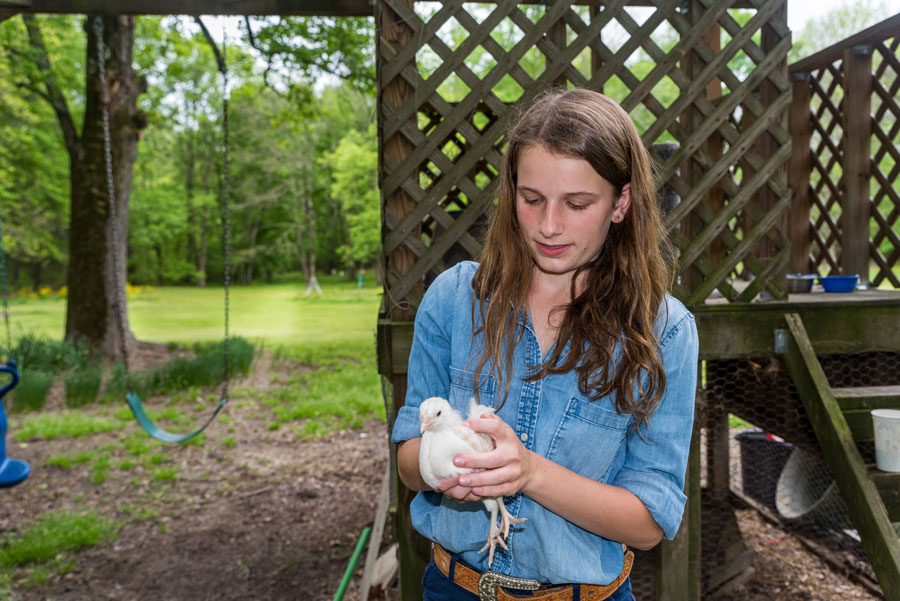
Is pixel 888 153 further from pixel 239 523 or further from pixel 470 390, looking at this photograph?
pixel 239 523

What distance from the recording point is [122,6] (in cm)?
295

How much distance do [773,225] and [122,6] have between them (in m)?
3.10

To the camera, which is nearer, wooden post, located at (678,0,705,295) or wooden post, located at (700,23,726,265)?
wooden post, located at (678,0,705,295)

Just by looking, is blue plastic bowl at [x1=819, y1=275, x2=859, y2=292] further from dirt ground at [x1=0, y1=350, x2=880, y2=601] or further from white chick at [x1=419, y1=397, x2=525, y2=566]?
white chick at [x1=419, y1=397, x2=525, y2=566]

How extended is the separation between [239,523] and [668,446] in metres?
4.02

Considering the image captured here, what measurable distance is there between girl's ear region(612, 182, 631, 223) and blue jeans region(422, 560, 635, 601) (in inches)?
30.2

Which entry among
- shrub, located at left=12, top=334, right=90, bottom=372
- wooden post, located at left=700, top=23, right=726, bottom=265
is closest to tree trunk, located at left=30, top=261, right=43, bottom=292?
shrub, located at left=12, top=334, right=90, bottom=372

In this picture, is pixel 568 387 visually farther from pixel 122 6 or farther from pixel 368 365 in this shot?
pixel 368 365

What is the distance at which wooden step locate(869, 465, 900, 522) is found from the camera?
88.0 inches

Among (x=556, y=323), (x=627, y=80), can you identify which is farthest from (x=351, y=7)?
(x=556, y=323)

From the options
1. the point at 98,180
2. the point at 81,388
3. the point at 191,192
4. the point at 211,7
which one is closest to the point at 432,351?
the point at 211,7

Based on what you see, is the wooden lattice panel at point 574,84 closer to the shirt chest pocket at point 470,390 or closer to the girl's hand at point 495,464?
the shirt chest pocket at point 470,390

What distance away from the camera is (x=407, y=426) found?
1.21m

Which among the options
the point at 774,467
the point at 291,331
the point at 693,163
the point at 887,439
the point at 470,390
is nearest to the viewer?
the point at 470,390
